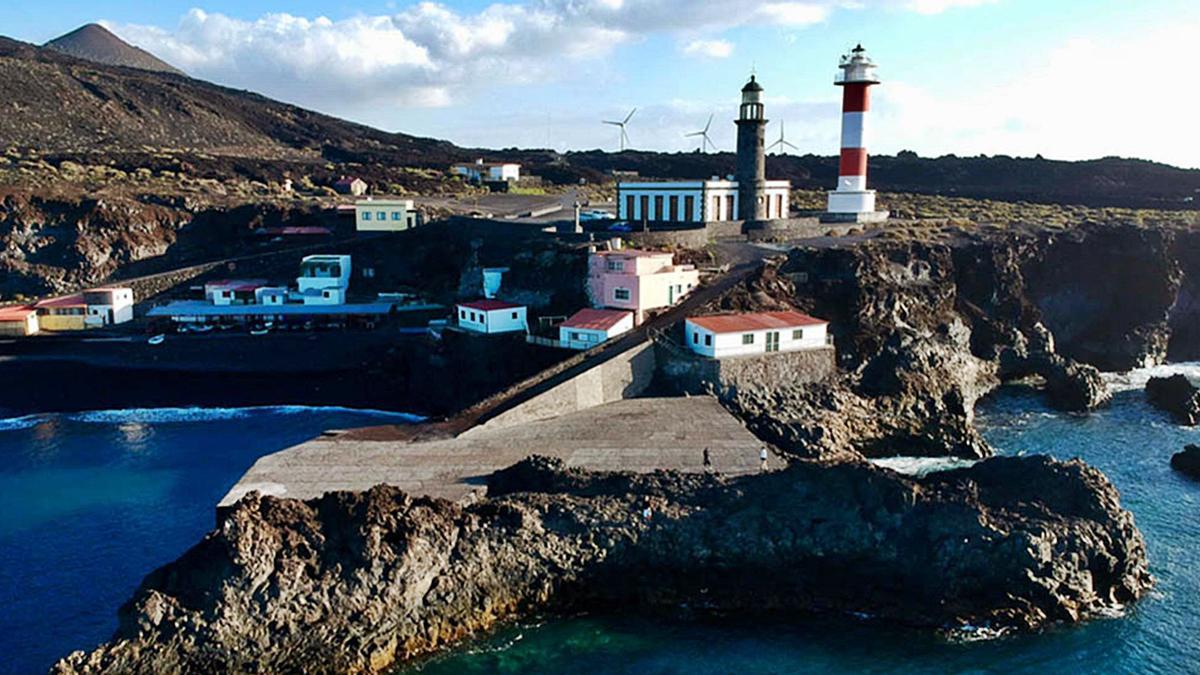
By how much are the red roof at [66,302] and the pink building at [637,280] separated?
1135 inches

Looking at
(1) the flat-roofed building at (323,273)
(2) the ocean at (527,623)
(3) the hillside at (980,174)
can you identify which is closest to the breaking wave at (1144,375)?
(2) the ocean at (527,623)

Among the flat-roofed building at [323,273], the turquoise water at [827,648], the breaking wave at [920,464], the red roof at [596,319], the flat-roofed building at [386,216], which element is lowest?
the turquoise water at [827,648]

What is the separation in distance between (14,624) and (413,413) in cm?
1909

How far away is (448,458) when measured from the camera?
2428 cm

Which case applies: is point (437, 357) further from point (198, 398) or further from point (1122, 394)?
point (1122, 394)

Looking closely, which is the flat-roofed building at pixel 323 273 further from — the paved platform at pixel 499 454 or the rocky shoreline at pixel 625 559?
the rocky shoreline at pixel 625 559

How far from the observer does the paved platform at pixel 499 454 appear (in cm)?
2242

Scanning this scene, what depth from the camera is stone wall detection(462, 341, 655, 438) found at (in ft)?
90.4

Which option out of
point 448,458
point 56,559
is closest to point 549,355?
point 448,458

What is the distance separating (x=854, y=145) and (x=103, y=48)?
151404 millimetres

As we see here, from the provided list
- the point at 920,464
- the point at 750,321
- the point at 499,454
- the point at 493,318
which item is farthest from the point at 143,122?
the point at 920,464

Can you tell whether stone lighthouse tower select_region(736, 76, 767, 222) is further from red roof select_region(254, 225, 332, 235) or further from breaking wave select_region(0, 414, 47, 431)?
breaking wave select_region(0, 414, 47, 431)

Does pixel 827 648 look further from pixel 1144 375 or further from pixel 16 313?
pixel 16 313

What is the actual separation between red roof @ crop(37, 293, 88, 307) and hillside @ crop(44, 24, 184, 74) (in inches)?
4639
